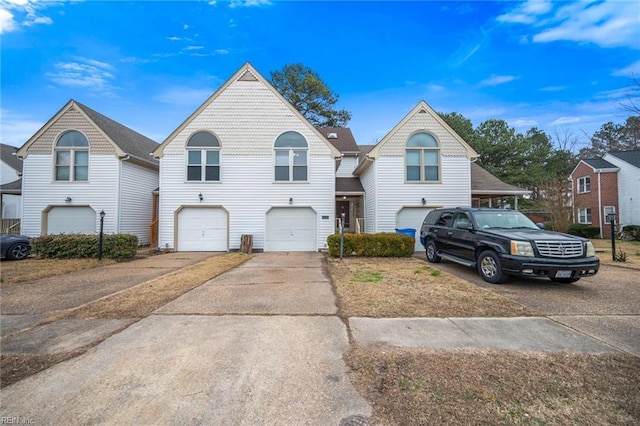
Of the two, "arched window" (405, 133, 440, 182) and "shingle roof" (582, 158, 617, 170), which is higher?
"shingle roof" (582, 158, 617, 170)

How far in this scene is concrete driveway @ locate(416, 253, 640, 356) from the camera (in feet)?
12.3

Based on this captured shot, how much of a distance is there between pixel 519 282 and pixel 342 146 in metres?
15.6

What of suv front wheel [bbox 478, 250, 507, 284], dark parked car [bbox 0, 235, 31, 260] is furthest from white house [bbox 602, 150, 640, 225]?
dark parked car [bbox 0, 235, 31, 260]

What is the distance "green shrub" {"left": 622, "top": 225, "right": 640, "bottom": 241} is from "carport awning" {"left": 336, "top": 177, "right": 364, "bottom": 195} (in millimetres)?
20099

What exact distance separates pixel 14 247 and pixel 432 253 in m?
15.8

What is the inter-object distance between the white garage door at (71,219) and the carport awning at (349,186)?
12.7m

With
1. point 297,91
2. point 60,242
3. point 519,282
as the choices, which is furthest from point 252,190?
point 297,91

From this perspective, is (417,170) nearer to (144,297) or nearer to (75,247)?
(144,297)

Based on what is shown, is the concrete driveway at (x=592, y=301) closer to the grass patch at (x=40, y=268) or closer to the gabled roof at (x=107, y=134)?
the grass patch at (x=40, y=268)

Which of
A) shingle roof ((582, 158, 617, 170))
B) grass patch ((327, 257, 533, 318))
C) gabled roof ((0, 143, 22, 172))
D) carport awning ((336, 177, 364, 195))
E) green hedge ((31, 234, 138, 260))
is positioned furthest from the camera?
gabled roof ((0, 143, 22, 172))

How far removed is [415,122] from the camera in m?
13.5

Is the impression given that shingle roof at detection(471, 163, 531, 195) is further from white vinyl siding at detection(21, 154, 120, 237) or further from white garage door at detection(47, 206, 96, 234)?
white garage door at detection(47, 206, 96, 234)

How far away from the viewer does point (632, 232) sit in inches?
770

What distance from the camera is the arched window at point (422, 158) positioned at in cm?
1355
